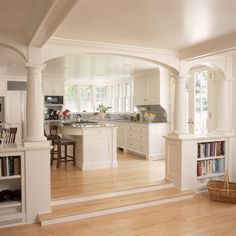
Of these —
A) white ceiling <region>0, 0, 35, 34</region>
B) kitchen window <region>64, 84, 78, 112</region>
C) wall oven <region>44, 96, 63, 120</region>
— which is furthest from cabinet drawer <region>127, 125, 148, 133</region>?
white ceiling <region>0, 0, 35, 34</region>

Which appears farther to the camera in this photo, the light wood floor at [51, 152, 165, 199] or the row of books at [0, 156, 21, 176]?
the light wood floor at [51, 152, 165, 199]

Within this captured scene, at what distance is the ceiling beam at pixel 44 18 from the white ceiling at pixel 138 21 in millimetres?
20

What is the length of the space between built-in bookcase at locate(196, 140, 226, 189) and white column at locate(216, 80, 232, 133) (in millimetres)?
295

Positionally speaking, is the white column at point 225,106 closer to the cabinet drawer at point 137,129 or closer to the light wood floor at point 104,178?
the light wood floor at point 104,178

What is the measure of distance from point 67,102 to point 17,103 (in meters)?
2.40

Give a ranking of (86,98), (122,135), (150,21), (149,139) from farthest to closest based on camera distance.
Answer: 1. (86,98)
2. (122,135)
3. (149,139)
4. (150,21)

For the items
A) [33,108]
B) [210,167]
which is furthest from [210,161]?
[33,108]

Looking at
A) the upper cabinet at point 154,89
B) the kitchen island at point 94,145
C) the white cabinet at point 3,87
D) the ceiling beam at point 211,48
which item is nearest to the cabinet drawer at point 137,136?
the upper cabinet at point 154,89

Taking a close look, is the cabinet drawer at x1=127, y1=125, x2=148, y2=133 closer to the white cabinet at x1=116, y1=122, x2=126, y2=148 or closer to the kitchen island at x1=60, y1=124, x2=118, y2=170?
the white cabinet at x1=116, y1=122, x2=126, y2=148

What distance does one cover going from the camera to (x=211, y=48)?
13.2 feet

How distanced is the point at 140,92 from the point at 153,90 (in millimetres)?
715

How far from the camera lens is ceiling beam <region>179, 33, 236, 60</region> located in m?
3.73

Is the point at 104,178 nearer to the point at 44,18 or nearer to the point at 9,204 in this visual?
the point at 9,204

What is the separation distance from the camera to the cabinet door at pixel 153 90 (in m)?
6.96
